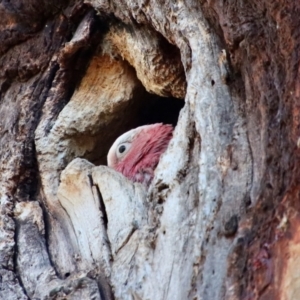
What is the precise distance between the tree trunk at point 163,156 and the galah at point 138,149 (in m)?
0.10

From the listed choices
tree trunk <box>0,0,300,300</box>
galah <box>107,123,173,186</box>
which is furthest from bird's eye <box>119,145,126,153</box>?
tree trunk <box>0,0,300,300</box>

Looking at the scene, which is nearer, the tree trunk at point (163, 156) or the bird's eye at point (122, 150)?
the tree trunk at point (163, 156)

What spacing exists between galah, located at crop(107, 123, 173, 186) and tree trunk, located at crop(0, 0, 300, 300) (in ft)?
0.32

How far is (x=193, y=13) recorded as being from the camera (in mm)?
2188

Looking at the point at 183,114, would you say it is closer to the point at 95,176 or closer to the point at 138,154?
the point at 95,176

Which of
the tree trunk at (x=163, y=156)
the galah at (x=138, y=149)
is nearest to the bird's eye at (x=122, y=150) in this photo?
the galah at (x=138, y=149)

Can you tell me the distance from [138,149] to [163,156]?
84cm

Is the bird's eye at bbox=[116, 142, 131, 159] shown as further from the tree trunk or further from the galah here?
the tree trunk

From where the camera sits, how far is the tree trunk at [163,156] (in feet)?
5.12

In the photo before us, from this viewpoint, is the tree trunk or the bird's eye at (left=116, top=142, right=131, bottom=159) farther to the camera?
the bird's eye at (left=116, top=142, right=131, bottom=159)

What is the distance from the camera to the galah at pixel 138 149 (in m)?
2.77

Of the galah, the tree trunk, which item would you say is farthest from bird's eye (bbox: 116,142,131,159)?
the tree trunk

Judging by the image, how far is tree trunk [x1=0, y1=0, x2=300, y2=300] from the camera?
5.12 ft

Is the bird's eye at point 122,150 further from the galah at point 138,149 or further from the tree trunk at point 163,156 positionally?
the tree trunk at point 163,156
